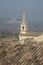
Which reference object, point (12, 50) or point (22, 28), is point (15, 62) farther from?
point (22, 28)

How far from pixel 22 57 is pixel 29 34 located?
17692 millimetres

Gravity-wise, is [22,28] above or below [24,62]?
below

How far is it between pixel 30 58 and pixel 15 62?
715mm

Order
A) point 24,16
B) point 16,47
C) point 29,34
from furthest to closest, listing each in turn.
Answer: point 24,16 < point 29,34 < point 16,47

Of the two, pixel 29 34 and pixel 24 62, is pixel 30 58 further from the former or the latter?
pixel 29 34

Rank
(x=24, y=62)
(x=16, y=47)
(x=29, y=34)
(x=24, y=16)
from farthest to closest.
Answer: (x=24, y=16) → (x=29, y=34) → (x=16, y=47) → (x=24, y=62)

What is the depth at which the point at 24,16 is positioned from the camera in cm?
3316

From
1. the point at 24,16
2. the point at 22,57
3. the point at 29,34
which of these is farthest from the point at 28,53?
the point at 24,16

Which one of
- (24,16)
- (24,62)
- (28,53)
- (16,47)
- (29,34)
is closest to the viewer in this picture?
(24,62)

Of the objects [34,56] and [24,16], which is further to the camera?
[24,16]

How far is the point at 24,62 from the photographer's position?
12508 mm

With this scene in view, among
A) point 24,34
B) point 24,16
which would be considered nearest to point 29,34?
point 24,34

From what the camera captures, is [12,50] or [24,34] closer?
[12,50]

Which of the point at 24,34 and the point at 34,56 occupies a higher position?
the point at 34,56
